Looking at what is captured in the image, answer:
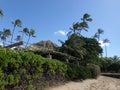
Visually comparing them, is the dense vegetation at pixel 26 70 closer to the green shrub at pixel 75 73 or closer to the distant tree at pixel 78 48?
the green shrub at pixel 75 73

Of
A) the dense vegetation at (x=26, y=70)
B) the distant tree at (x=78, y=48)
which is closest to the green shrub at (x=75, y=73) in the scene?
the dense vegetation at (x=26, y=70)

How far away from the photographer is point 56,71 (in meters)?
21.7

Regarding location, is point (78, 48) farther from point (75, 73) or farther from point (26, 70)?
point (26, 70)

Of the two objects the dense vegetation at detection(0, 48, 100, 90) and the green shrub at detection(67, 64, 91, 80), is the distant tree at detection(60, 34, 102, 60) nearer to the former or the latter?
the green shrub at detection(67, 64, 91, 80)

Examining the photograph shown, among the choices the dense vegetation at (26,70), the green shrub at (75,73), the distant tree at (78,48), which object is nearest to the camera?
the dense vegetation at (26,70)

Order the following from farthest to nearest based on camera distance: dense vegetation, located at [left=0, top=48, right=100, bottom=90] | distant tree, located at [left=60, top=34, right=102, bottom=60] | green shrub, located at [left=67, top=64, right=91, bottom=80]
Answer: distant tree, located at [left=60, top=34, right=102, bottom=60]
green shrub, located at [left=67, top=64, right=91, bottom=80]
dense vegetation, located at [left=0, top=48, right=100, bottom=90]

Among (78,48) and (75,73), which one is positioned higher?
(78,48)

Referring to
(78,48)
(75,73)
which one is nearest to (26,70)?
(75,73)

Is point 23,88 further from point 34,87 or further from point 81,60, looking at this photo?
point 81,60

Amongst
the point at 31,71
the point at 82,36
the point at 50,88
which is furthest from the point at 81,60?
the point at 31,71

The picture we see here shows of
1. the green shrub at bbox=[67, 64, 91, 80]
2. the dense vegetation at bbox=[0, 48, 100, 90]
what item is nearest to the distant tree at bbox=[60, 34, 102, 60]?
the green shrub at bbox=[67, 64, 91, 80]

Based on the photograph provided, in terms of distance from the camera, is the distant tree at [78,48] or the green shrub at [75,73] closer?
the green shrub at [75,73]

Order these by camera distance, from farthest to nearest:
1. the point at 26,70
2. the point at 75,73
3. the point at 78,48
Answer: the point at 78,48
the point at 75,73
the point at 26,70

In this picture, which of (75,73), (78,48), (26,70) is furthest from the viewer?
(78,48)
